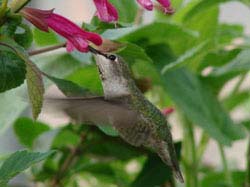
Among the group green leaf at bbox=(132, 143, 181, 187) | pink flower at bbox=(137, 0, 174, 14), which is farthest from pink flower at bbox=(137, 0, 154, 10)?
green leaf at bbox=(132, 143, 181, 187)

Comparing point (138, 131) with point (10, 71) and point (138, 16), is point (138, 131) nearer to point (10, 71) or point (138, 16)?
point (10, 71)

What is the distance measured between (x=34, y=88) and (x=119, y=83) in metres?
0.15

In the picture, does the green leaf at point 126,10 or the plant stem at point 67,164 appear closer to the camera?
the green leaf at point 126,10

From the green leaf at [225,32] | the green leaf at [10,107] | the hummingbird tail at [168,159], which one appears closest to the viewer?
the hummingbird tail at [168,159]

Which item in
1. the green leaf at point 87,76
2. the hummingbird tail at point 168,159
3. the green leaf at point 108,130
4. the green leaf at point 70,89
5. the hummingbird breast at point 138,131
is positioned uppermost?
the green leaf at point 70,89

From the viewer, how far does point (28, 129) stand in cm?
144

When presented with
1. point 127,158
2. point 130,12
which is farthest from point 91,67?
point 127,158

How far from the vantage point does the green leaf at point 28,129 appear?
1432 millimetres

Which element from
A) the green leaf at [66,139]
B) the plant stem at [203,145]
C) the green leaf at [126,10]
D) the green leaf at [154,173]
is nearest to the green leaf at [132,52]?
the green leaf at [126,10]

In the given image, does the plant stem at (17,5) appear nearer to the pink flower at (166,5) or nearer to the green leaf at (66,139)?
the pink flower at (166,5)

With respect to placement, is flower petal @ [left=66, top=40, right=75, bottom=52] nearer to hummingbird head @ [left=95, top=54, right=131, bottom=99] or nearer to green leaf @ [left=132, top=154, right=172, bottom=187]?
hummingbird head @ [left=95, top=54, right=131, bottom=99]

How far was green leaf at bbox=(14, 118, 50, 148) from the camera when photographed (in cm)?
143

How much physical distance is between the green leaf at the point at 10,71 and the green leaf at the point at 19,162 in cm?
9

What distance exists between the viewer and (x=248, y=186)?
142 centimetres
